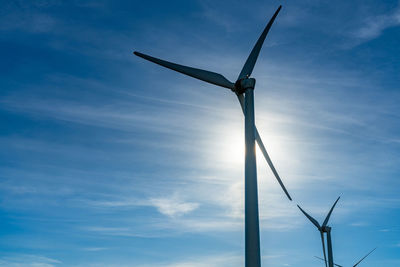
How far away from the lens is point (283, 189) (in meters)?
35.3

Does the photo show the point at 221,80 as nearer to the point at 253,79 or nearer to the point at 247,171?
the point at 253,79

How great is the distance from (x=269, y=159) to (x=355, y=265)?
206 feet

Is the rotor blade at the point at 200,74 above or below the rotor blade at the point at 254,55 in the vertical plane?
below

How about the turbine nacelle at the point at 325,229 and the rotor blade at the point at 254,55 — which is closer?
the rotor blade at the point at 254,55

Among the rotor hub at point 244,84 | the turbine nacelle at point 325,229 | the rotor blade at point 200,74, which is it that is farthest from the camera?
the turbine nacelle at point 325,229

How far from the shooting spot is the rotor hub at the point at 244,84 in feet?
102

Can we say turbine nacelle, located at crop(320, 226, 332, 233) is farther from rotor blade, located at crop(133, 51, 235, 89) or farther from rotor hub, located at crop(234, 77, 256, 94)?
rotor hub, located at crop(234, 77, 256, 94)

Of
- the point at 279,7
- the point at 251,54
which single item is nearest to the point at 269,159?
the point at 251,54

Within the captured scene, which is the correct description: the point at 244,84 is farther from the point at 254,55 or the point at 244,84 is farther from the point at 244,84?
the point at 254,55

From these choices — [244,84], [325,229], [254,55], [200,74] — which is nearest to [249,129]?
[244,84]

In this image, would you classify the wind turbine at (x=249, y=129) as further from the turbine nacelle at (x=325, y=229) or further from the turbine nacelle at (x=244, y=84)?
the turbine nacelle at (x=325, y=229)

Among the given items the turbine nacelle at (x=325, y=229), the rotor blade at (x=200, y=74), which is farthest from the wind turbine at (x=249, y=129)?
the turbine nacelle at (x=325, y=229)

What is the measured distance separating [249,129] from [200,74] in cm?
852

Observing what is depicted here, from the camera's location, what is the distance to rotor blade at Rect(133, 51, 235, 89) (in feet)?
109
